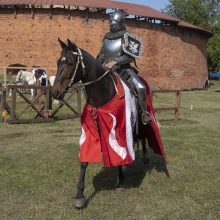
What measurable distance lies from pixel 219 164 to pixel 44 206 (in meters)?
3.61

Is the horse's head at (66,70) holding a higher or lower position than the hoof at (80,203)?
higher

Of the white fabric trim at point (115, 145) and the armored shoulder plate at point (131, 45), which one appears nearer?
the white fabric trim at point (115, 145)

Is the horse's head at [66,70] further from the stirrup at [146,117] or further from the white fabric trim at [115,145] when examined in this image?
the stirrup at [146,117]

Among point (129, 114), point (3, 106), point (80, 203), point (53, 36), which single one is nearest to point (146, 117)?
point (129, 114)

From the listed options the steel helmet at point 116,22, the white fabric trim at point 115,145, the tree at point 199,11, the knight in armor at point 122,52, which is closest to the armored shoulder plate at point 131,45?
the knight in armor at point 122,52

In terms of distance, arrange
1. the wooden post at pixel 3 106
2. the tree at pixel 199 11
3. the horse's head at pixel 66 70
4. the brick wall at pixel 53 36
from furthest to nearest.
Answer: the tree at pixel 199 11 → the brick wall at pixel 53 36 → the wooden post at pixel 3 106 → the horse's head at pixel 66 70

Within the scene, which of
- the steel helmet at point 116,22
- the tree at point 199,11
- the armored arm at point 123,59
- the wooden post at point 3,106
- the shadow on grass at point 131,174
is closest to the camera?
the armored arm at point 123,59

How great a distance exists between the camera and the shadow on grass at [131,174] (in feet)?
19.5

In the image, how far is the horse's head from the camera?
461 centimetres

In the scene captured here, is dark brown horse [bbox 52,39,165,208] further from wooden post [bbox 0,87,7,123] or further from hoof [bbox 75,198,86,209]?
wooden post [bbox 0,87,7,123]

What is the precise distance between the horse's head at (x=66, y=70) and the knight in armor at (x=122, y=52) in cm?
89

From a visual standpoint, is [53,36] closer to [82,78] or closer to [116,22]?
[116,22]

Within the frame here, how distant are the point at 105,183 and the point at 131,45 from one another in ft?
6.66

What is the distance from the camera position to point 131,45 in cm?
573
